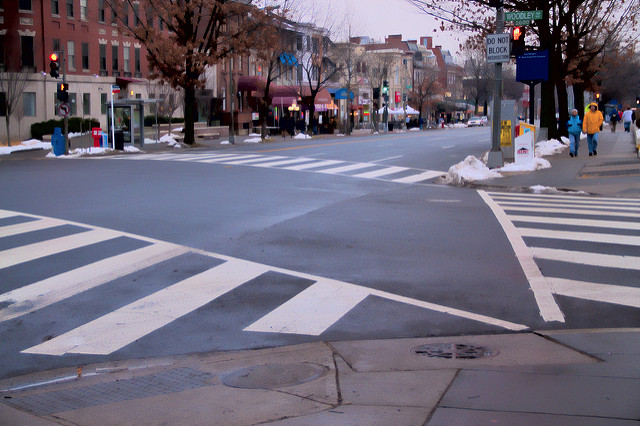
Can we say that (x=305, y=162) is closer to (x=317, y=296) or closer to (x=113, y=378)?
(x=317, y=296)

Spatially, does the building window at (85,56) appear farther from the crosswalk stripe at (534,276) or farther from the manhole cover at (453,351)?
the manhole cover at (453,351)

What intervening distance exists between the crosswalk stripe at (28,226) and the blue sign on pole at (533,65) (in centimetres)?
1983

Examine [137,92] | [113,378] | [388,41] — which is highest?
[388,41]

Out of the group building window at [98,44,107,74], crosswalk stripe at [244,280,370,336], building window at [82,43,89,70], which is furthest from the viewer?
building window at [98,44,107,74]

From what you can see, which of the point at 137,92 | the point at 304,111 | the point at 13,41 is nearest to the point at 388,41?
the point at 304,111

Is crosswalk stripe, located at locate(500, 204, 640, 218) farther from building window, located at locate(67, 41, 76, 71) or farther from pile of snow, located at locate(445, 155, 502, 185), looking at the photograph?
building window, located at locate(67, 41, 76, 71)

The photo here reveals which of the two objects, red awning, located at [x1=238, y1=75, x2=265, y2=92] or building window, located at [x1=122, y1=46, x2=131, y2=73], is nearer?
building window, located at [x1=122, y1=46, x2=131, y2=73]

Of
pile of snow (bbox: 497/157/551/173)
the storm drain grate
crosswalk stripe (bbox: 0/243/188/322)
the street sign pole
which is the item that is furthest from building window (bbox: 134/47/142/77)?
the storm drain grate

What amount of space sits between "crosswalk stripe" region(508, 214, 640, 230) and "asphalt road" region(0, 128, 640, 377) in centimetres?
70

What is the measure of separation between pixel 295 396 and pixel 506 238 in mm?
7639

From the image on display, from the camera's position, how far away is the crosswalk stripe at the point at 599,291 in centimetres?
839

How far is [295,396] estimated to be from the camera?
539cm

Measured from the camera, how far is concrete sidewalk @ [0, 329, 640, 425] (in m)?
4.88

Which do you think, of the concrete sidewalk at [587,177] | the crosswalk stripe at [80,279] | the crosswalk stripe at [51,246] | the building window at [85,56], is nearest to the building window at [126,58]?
the building window at [85,56]
